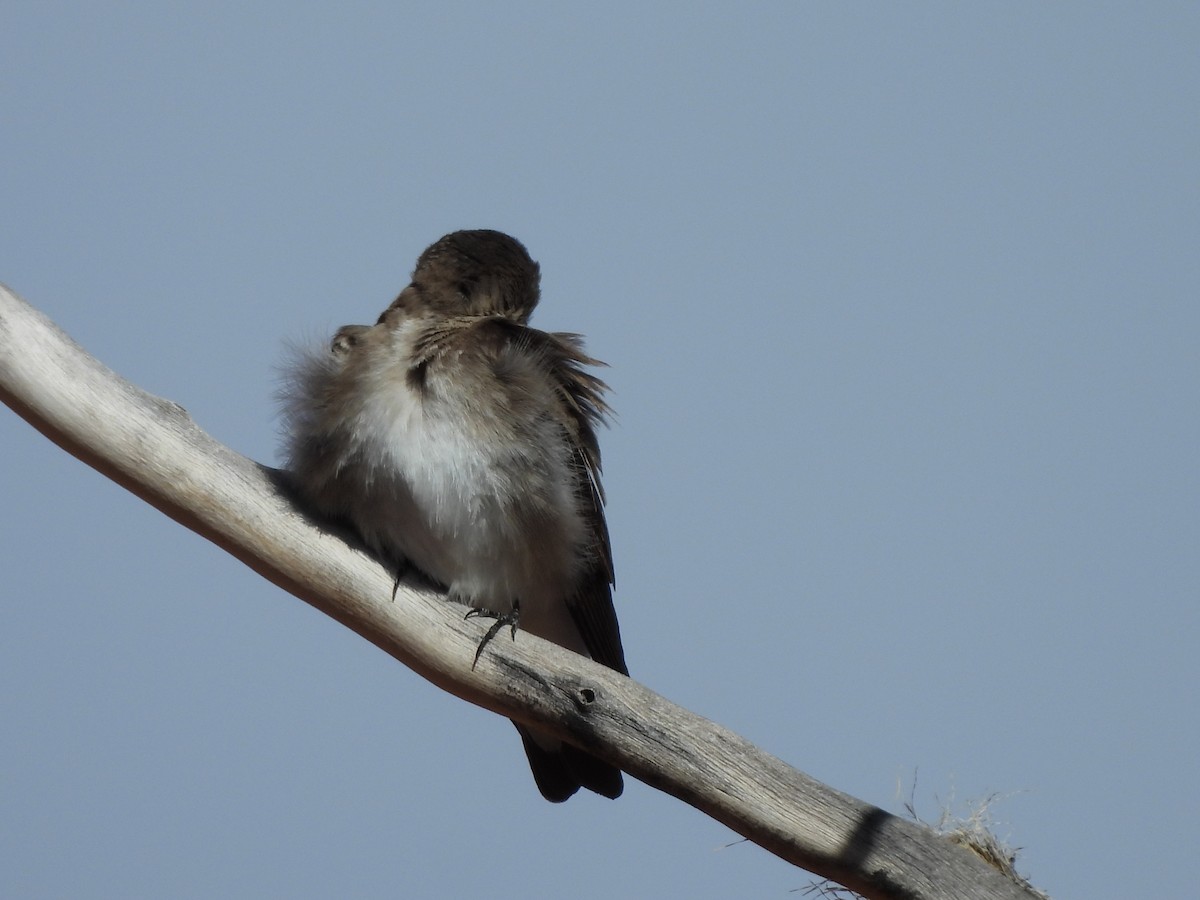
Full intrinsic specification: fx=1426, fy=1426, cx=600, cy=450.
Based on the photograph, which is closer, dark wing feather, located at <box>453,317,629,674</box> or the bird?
the bird

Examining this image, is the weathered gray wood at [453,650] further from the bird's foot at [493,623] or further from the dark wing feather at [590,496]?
the dark wing feather at [590,496]

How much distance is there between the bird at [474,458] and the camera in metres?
3.94

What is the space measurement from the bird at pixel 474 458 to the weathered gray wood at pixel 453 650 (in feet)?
0.44

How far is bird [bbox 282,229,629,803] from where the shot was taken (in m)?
3.94

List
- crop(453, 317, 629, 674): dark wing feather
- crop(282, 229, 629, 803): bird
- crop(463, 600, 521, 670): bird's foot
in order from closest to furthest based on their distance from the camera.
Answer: crop(463, 600, 521, 670): bird's foot → crop(282, 229, 629, 803): bird → crop(453, 317, 629, 674): dark wing feather

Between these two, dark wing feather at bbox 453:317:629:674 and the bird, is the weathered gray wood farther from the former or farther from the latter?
dark wing feather at bbox 453:317:629:674

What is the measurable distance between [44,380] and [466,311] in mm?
1346

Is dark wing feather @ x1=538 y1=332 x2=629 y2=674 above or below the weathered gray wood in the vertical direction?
above

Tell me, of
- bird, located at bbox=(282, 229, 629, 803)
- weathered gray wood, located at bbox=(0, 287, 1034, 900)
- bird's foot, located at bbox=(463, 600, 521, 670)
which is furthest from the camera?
bird, located at bbox=(282, 229, 629, 803)

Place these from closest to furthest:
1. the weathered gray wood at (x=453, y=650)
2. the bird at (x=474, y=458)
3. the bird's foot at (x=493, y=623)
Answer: the weathered gray wood at (x=453, y=650), the bird's foot at (x=493, y=623), the bird at (x=474, y=458)

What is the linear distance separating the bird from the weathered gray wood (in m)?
0.13

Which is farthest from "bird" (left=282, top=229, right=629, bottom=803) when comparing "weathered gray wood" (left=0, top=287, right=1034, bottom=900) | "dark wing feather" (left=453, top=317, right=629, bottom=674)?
"weathered gray wood" (left=0, top=287, right=1034, bottom=900)

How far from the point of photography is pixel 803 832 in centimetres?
346

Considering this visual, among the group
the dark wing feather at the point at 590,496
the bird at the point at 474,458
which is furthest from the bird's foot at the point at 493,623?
the dark wing feather at the point at 590,496
